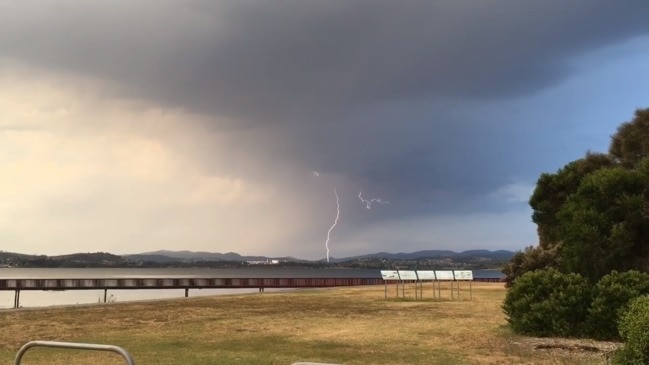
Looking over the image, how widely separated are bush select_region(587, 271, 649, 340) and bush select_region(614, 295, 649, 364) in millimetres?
4585

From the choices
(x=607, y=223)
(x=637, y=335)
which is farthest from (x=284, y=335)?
(x=637, y=335)

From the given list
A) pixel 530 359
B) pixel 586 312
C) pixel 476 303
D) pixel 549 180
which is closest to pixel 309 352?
pixel 530 359

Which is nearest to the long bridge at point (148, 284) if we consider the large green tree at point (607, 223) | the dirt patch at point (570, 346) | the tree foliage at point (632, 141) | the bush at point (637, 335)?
the tree foliage at point (632, 141)

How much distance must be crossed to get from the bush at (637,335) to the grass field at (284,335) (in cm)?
223

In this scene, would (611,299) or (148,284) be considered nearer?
(611,299)

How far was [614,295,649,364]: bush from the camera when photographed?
916 centimetres

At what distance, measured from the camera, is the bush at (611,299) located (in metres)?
14.3

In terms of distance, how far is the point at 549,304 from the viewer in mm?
15938

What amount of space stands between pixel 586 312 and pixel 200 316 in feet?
45.6

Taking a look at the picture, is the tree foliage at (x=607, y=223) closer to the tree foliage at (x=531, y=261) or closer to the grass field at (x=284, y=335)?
the grass field at (x=284, y=335)

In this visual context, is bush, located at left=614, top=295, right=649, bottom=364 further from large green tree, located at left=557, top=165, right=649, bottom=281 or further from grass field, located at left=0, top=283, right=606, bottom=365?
large green tree, located at left=557, top=165, right=649, bottom=281

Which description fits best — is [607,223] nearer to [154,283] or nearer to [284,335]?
[284,335]

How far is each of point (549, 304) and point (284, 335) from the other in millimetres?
7271

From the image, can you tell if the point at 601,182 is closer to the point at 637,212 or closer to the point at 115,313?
the point at 637,212
